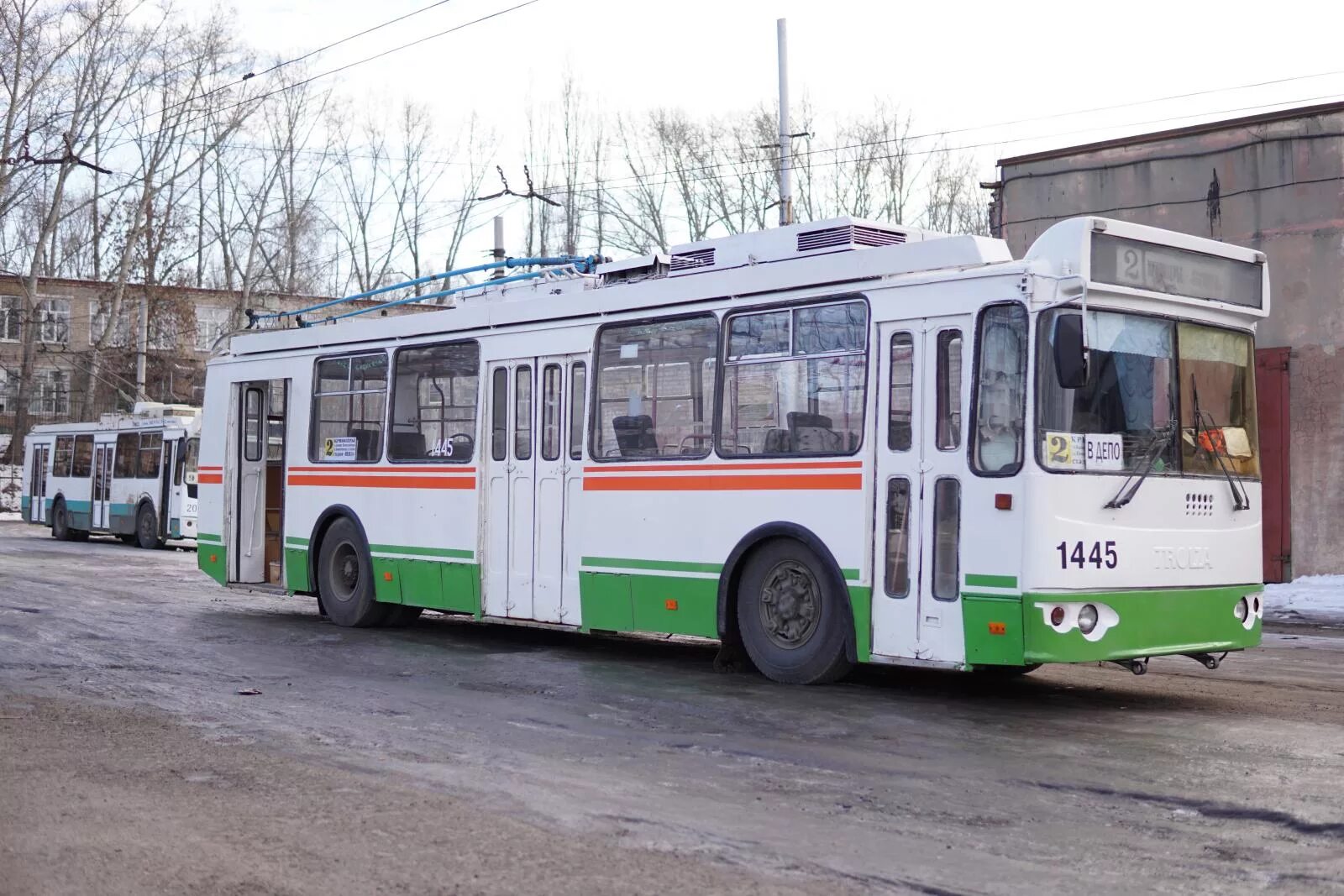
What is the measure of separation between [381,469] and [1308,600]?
11.1m

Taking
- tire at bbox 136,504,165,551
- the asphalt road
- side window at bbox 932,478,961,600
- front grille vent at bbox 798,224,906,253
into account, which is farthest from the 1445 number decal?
tire at bbox 136,504,165,551

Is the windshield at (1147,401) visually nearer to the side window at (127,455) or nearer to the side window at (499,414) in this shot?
the side window at (499,414)

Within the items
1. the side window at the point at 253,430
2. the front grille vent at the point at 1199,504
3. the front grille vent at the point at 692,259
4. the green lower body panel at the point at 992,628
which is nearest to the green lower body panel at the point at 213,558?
the side window at the point at 253,430

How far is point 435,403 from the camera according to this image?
557 inches

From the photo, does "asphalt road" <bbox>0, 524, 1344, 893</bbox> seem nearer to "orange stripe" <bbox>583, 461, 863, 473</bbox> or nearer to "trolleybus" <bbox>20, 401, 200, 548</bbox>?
"orange stripe" <bbox>583, 461, 863, 473</bbox>

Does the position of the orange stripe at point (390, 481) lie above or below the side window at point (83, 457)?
below

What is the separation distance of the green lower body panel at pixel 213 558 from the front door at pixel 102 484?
19.7 metres

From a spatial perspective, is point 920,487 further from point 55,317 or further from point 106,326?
point 55,317

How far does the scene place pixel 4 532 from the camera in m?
39.9

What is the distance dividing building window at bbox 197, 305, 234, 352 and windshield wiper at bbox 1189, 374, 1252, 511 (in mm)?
65451

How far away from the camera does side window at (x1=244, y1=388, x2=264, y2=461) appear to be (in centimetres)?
1673

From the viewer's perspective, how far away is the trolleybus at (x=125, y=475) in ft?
107

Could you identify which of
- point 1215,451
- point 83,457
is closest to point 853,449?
point 1215,451

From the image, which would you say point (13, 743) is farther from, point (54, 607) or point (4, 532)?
point (4, 532)
